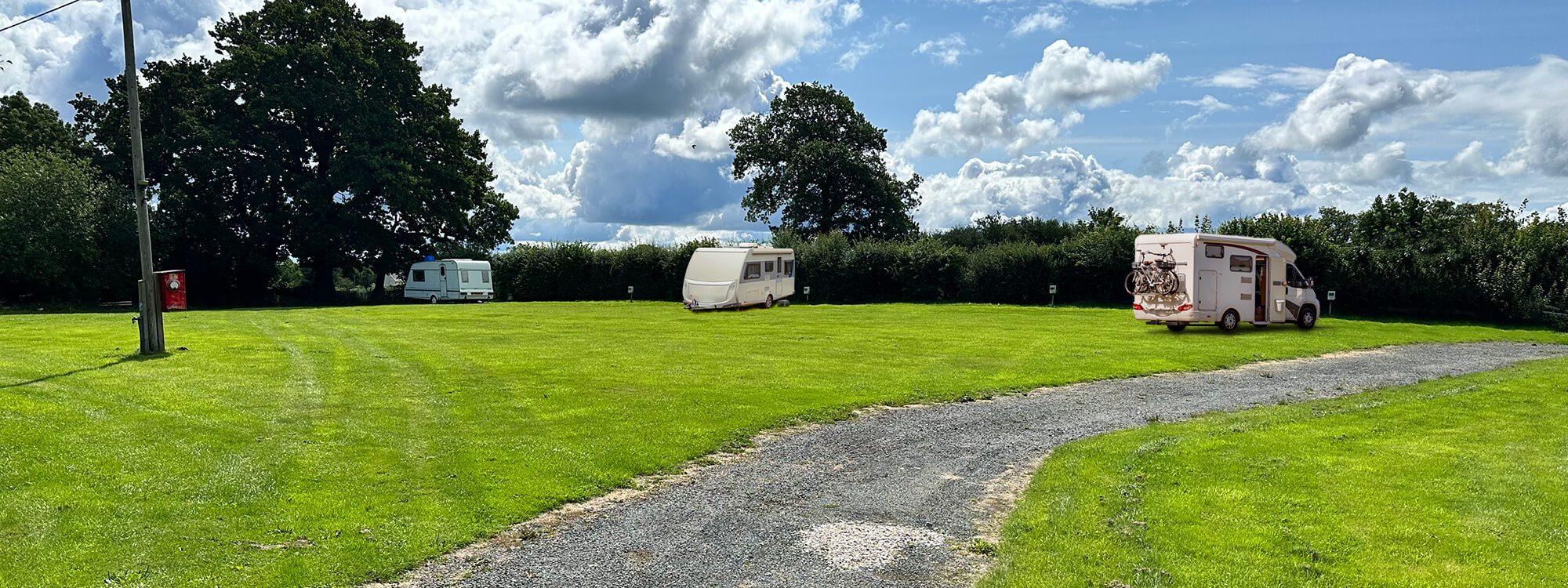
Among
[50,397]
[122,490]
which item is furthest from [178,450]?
[50,397]

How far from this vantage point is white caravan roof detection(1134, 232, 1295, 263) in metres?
23.1

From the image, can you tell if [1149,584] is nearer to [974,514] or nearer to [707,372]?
[974,514]

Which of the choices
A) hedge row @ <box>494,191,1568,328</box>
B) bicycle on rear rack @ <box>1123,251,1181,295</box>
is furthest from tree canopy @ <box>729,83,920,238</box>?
bicycle on rear rack @ <box>1123,251,1181,295</box>

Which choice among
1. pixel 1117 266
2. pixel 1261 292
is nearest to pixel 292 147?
pixel 1117 266

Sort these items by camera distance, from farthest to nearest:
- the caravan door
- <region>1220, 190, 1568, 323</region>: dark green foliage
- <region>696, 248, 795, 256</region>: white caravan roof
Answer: the caravan door < <region>696, 248, 795, 256</region>: white caravan roof < <region>1220, 190, 1568, 323</region>: dark green foliage

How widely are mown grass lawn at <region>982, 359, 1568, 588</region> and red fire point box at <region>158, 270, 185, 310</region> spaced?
49.7 ft

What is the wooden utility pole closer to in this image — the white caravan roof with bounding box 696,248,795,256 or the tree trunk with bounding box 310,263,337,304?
the white caravan roof with bounding box 696,248,795,256

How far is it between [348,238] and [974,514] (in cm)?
4329

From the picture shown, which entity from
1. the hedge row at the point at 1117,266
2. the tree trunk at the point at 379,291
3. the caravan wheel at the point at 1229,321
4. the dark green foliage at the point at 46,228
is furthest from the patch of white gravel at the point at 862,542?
the tree trunk at the point at 379,291

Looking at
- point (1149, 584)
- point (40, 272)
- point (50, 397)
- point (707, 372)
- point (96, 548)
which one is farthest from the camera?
point (40, 272)

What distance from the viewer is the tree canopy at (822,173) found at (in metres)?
53.7

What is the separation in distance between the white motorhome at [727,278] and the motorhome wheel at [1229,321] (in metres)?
15.6

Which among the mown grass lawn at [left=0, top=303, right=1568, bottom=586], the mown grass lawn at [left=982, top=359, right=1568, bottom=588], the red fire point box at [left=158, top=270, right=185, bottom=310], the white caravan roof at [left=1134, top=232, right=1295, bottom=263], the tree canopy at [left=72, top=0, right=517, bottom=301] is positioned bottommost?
the mown grass lawn at [left=982, top=359, right=1568, bottom=588]

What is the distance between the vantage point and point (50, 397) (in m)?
10.7
